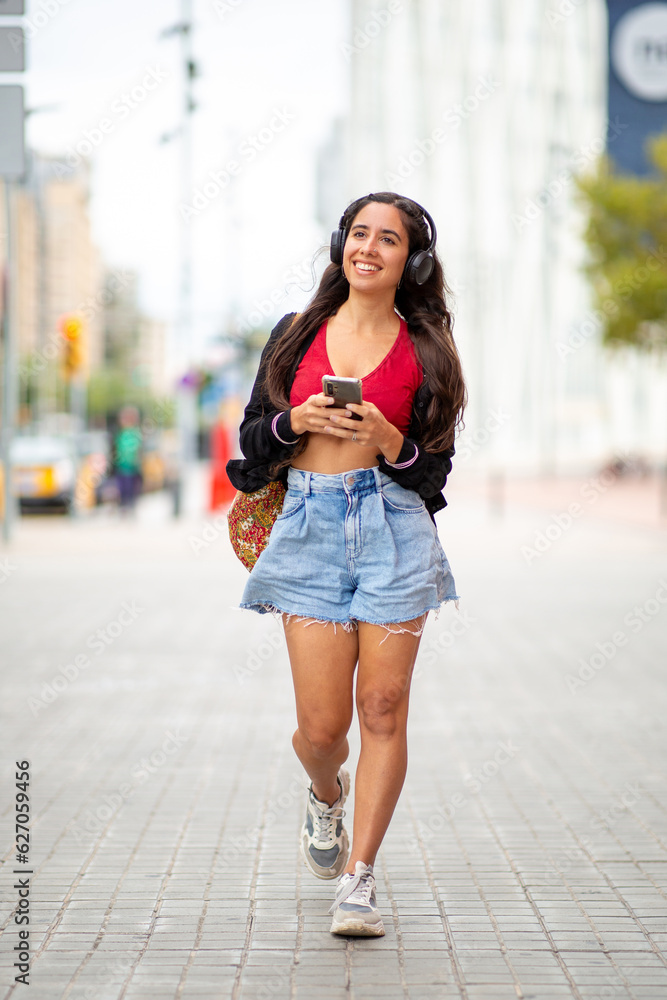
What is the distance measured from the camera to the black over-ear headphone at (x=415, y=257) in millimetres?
3738

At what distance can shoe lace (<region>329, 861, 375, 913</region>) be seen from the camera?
356 centimetres

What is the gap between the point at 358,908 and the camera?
3.55 metres

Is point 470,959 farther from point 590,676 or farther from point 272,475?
point 590,676

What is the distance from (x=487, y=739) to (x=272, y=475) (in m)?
3.19

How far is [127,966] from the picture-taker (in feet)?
10.9

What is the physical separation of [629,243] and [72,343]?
52.2 ft

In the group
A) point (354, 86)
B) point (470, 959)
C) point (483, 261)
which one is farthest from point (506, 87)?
point (470, 959)
